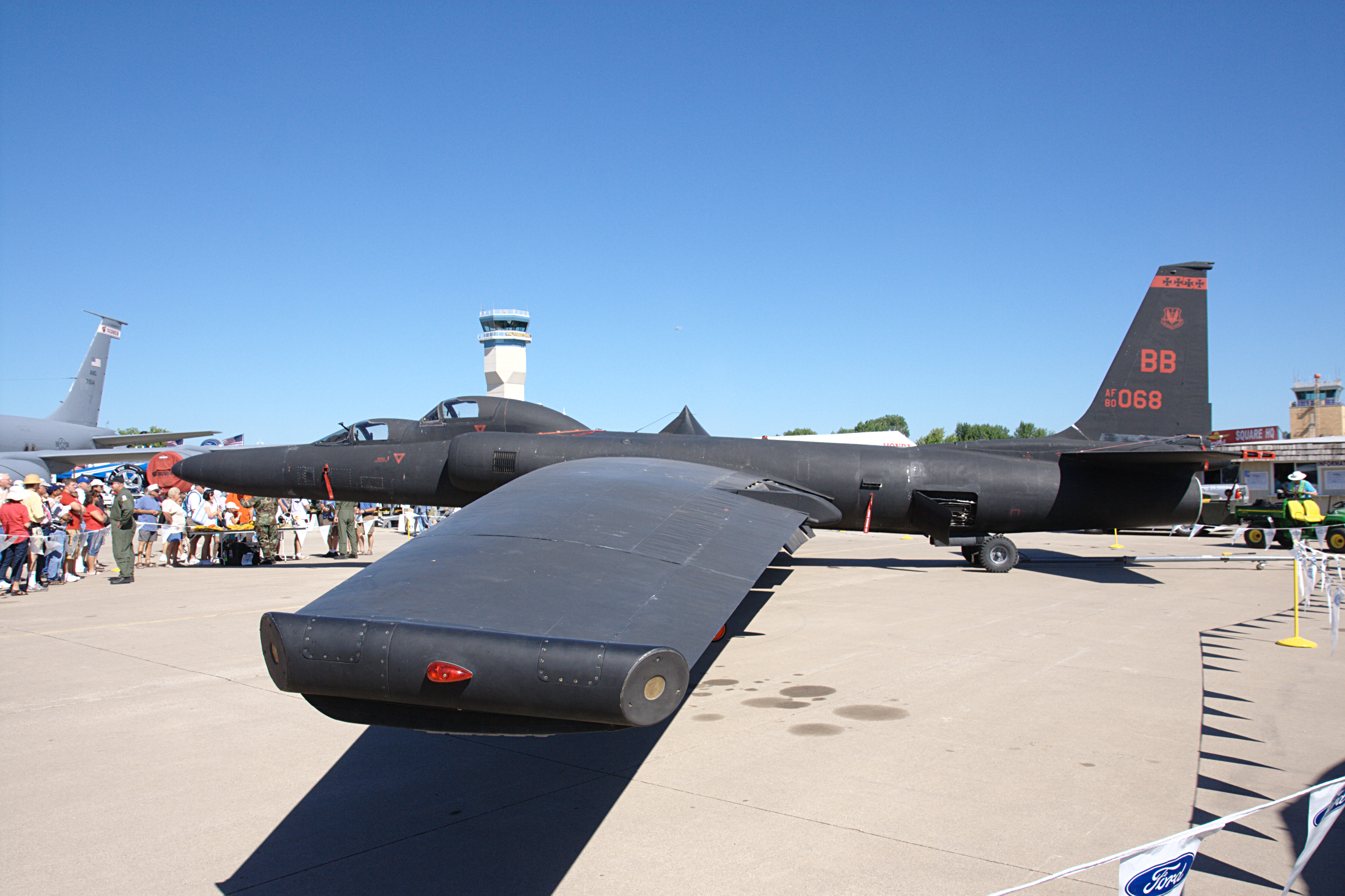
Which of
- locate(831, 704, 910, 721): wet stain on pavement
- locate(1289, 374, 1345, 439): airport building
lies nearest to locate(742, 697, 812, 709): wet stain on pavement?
locate(831, 704, 910, 721): wet stain on pavement

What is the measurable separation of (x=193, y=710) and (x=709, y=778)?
4.17m

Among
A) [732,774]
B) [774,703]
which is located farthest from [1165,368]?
[732,774]

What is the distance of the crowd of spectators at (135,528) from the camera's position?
12953mm

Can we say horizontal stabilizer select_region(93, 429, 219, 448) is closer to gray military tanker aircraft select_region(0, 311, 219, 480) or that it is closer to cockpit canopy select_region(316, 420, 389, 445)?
gray military tanker aircraft select_region(0, 311, 219, 480)

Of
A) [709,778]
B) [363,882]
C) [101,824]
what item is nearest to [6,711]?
[101,824]

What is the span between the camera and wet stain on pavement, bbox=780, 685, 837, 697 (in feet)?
21.2

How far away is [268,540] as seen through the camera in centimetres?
1739

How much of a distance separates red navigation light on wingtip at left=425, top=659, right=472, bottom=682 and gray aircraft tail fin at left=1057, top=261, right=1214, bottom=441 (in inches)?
548

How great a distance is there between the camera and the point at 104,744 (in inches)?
207

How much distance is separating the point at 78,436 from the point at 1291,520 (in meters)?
44.1

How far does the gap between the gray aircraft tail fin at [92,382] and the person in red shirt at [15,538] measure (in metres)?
28.2

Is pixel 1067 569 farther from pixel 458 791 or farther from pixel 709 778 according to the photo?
pixel 458 791

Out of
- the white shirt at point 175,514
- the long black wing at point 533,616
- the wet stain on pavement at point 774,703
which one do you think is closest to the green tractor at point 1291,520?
the wet stain on pavement at point 774,703

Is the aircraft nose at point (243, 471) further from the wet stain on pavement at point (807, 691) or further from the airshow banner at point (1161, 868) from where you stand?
the airshow banner at point (1161, 868)
